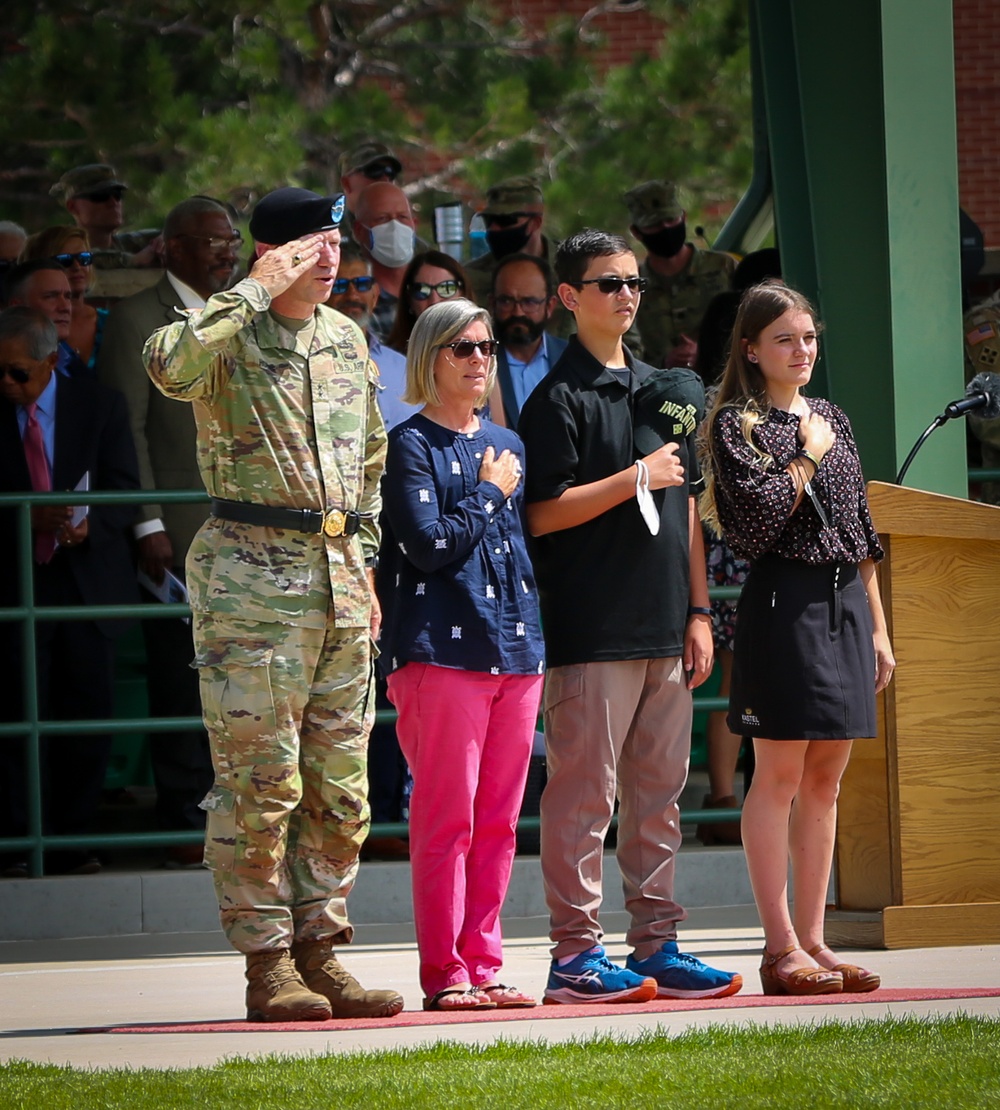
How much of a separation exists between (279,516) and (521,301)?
11.4 feet

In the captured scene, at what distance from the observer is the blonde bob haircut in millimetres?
5723

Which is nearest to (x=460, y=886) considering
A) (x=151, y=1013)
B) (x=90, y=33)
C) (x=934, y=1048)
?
(x=151, y=1013)

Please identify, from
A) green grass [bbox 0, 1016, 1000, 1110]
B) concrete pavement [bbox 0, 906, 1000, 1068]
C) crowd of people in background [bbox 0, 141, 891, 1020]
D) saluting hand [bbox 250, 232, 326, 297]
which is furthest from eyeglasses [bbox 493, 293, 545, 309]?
green grass [bbox 0, 1016, 1000, 1110]

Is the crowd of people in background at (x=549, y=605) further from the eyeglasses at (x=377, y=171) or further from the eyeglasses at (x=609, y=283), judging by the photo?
the eyeglasses at (x=377, y=171)

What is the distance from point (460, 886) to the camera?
561 centimetres

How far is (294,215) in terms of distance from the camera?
5.55m

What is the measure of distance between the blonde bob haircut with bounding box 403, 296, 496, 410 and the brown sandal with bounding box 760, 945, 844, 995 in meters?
1.69

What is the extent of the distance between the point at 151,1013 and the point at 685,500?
79.8 inches

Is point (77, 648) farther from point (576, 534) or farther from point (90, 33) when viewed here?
point (90, 33)

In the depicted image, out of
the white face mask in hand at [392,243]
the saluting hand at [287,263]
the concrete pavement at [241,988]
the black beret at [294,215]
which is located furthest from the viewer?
the white face mask in hand at [392,243]

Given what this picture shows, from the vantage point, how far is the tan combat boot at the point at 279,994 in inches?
213

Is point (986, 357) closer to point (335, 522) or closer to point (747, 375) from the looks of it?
point (747, 375)

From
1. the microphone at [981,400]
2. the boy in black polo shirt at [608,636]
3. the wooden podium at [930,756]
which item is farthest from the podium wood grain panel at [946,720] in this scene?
the boy in black polo shirt at [608,636]

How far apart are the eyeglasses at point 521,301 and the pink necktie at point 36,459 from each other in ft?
6.44
